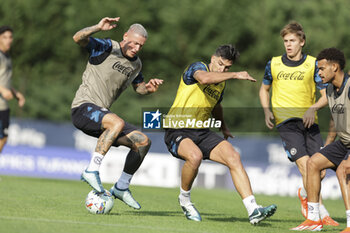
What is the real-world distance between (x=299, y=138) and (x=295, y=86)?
31.3 inches

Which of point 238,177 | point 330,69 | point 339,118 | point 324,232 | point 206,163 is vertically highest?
point 330,69

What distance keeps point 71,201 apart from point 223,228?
3141 mm

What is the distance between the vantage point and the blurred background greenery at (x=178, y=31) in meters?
43.4

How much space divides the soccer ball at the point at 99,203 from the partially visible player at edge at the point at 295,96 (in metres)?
2.85

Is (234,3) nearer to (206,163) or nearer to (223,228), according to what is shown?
(206,163)

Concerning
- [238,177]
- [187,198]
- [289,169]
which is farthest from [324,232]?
[289,169]

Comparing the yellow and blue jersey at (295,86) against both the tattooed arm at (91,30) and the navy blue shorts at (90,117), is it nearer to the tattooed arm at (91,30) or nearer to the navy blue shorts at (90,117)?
the navy blue shorts at (90,117)

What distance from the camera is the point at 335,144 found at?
8.65 meters

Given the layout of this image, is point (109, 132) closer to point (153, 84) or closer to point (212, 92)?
point (153, 84)

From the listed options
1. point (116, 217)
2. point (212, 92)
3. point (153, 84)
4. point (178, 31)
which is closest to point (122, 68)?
point (153, 84)

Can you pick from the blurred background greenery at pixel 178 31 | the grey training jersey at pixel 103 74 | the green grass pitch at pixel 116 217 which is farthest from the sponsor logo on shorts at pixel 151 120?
the blurred background greenery at pixel 178 31

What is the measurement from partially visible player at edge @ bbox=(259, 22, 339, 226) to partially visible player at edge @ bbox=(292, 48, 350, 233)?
1.26m

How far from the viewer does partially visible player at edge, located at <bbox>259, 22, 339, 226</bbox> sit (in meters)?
10.1

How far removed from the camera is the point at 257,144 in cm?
2319
